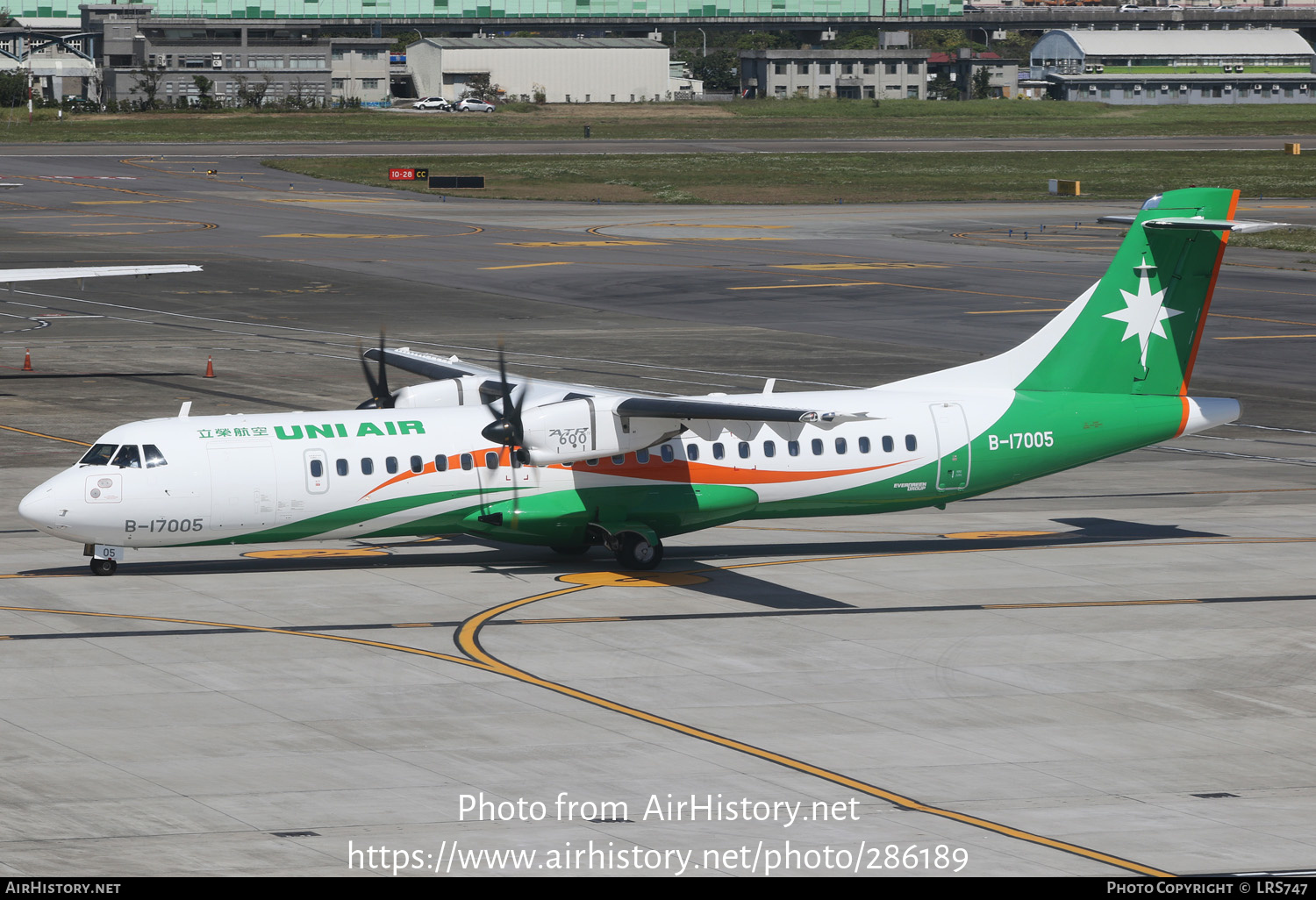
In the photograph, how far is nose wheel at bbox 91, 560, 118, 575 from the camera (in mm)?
30047

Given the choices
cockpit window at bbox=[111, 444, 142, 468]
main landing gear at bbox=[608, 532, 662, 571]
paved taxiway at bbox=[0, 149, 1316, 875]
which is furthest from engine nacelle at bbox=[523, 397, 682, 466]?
cockpit window at bbox=[111, 444, 142, 468]

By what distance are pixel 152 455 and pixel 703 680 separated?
11.0m

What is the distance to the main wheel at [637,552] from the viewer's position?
31125 mm

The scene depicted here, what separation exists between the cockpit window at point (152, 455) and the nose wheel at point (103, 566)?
197 centimetres

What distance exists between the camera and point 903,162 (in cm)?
13850

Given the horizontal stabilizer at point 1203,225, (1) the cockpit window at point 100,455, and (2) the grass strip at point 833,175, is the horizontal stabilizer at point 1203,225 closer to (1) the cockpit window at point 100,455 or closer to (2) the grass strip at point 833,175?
(1) the cockpit window at point 100,455

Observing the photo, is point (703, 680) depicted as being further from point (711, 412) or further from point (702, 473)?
point (702, 473)

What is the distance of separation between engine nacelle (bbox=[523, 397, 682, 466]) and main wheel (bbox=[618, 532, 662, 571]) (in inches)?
67.8

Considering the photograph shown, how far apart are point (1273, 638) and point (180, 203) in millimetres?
91049

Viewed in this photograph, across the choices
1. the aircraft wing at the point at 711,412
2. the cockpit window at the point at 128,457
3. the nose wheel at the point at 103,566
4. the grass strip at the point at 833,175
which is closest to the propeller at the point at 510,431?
the aircraft wing at the point at 711,412

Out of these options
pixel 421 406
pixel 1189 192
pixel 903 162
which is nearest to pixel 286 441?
pixel 421 406

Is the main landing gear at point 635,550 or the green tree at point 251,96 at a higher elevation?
the green tree at point 251,96

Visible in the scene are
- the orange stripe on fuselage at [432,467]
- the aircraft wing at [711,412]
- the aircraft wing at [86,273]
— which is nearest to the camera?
the aircraft wing at [711,412]

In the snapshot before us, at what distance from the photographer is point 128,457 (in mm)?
29531
